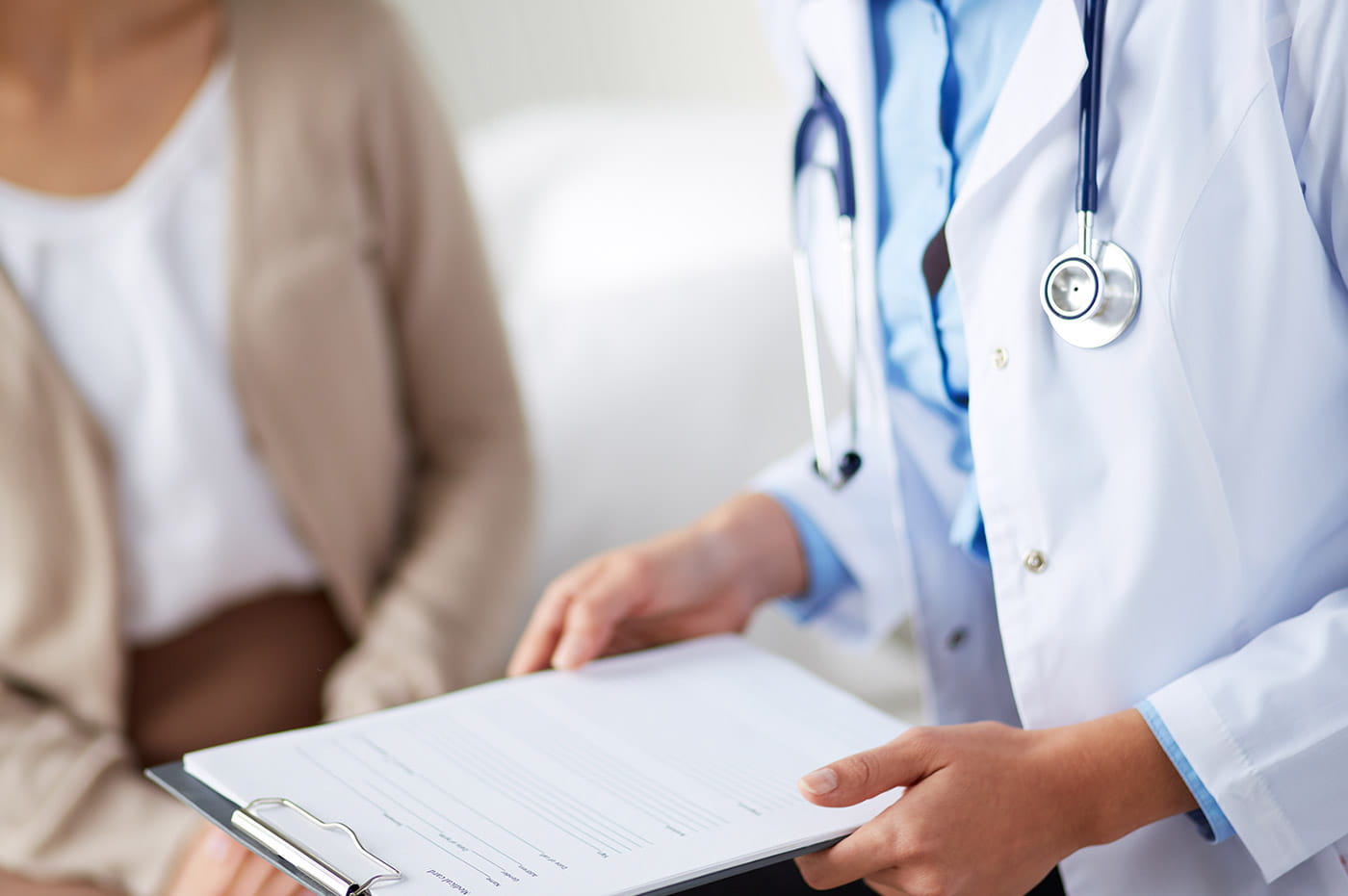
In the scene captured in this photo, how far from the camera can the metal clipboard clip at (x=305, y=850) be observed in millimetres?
518

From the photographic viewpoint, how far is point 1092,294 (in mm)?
611

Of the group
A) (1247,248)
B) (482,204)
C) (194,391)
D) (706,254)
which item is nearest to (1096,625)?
(1247,248)

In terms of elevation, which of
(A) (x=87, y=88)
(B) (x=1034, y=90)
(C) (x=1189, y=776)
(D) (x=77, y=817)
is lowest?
(D) (x=77, y=817)

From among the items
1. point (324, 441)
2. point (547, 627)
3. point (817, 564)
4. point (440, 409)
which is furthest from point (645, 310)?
point (547, 627)

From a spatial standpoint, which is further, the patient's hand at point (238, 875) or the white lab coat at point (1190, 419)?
the patient's hand at point (238, 875)

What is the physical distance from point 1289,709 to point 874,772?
0.21 metres

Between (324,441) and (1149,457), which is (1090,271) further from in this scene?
(324,441)

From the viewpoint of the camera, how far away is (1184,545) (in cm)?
62

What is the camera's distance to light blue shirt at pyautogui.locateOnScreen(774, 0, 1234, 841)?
730 millimetres

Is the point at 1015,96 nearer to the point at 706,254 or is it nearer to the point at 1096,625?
the point at 1096,625

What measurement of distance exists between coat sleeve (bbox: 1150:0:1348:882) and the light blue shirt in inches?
6.7

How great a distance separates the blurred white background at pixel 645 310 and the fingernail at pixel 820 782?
0.74 metres

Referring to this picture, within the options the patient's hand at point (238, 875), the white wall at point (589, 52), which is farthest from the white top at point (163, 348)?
the white wall at point (589, 52)

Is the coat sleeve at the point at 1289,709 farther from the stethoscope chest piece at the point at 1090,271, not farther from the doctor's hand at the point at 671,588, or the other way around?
the doctor's hand at the point at 671,588
